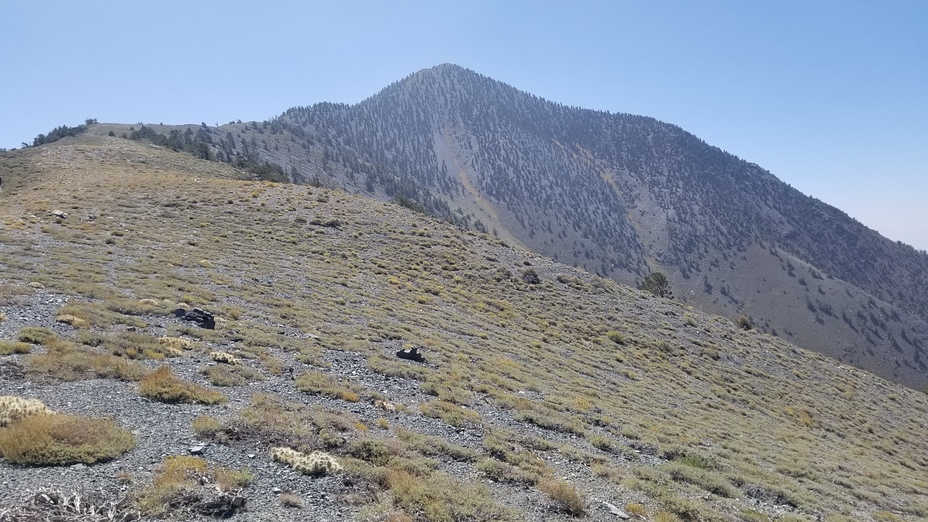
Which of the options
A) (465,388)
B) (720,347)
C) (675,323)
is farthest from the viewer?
(675,323)

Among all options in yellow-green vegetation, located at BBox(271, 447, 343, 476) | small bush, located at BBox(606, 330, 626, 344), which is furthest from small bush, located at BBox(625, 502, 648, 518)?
small bush, located at BBox(606, 330, 626, 344)

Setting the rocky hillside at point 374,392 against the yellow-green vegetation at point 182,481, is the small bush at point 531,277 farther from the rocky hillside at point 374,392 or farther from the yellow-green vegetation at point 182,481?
the yellow-green vegetation at point 182,481

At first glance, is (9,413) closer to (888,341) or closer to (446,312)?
(446,312)

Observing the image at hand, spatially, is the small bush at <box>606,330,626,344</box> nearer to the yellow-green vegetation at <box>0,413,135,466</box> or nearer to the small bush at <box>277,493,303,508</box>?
the small bush at <box>277,493,303,508</box>

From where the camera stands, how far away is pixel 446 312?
29.1m

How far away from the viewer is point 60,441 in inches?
290

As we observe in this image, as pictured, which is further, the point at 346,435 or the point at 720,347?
the point at 720,347

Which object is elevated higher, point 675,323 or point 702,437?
point 675,323

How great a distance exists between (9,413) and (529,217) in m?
195

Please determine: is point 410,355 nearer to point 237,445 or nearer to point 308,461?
point 237,445

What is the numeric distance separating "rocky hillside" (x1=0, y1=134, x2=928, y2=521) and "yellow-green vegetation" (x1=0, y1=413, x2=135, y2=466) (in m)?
0.03

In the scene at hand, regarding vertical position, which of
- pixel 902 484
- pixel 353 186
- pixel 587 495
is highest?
pixel 353 186

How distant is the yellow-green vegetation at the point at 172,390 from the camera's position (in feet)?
33.2

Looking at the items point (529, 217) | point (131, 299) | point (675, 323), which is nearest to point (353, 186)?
point (529, 217)
